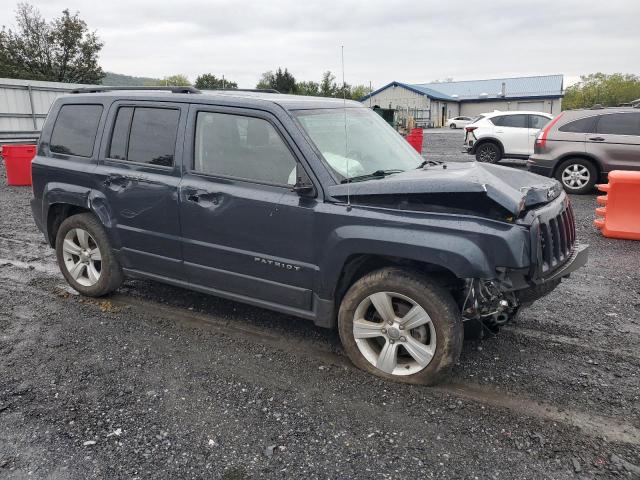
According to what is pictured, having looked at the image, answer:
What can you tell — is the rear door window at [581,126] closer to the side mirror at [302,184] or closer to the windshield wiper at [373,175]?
the windshield wiper at [373,175]

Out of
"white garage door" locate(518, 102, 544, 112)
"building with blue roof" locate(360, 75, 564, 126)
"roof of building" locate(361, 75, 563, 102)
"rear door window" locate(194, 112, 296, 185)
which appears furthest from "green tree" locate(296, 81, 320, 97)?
"white garage door" locate(518, 102, 544, 112)

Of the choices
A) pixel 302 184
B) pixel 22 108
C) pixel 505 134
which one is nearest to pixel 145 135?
pixel 302 184

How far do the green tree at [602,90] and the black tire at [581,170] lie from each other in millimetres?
79800

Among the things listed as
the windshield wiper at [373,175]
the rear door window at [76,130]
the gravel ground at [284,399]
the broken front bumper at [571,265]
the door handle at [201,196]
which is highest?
the rear door window at [76,130]

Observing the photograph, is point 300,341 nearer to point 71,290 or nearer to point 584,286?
→ point 71,290

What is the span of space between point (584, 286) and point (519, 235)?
2838 millimetres

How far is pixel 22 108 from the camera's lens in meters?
19.5

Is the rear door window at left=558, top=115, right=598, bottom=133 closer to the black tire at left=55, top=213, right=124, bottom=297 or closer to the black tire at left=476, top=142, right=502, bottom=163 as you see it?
the black tire at left=476, top=142, right=502, bottom=163

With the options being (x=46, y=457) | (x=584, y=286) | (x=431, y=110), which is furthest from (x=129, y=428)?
(x=431, y=110)

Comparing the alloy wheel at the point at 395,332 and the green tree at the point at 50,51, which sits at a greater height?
the green tree at the point at 50,51

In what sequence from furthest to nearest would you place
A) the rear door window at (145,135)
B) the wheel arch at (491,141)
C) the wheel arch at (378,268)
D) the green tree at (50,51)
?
the green tree at (50,51) → the wheel arch at (491,141) → the rear door window at (145,135) → the wheel arch at (378,268)

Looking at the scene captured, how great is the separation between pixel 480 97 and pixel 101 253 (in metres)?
69.1

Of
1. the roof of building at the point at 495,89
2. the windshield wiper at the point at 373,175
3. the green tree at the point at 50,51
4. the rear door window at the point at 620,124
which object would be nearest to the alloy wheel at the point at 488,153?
the rear door window at the point at 620,124

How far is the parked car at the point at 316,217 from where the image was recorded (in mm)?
3248
